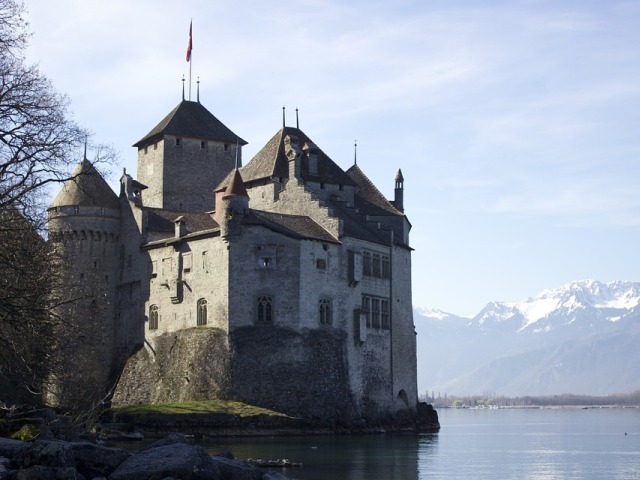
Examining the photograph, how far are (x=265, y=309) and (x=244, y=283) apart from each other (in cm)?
215

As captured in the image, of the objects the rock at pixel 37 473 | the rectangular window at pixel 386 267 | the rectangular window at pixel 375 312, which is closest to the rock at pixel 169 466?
the rock at pixel 37 473

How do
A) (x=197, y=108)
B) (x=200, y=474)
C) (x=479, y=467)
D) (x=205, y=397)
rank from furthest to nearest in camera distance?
(x=197, y=108) → (x=205, y=397) → (x=479, y=467) → (x=200, y=474)

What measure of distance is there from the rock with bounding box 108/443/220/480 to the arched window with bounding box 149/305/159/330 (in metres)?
48.5

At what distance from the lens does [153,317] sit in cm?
8475

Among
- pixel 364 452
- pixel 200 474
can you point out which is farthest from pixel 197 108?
pixel 200 474

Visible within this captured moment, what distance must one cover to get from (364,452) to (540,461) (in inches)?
389

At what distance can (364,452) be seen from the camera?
6166cm

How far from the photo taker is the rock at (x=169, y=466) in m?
34.1

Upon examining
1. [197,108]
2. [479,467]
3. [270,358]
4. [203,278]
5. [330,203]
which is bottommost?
[479,467]

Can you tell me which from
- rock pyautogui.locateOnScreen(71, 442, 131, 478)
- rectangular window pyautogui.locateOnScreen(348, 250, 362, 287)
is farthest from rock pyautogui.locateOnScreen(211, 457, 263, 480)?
rectangular window pyautogui.locateOnScreen(348, 250, 362, 287)

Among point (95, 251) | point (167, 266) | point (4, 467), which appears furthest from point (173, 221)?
point (4, 467)

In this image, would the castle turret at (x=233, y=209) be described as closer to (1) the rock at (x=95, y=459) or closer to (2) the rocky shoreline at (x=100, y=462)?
(2) the rocky shoreline at (x=100, y=462)

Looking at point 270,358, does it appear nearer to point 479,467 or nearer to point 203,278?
point 203,278

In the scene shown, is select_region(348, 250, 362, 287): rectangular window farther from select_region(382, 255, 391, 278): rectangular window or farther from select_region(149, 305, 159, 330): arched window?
select_region(149, 305, 159, 330): arched window
